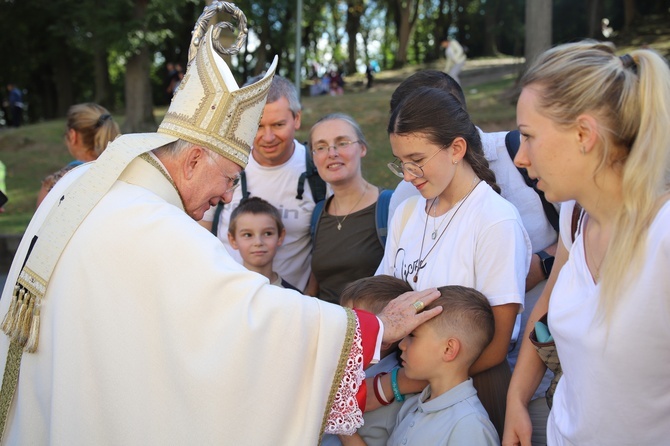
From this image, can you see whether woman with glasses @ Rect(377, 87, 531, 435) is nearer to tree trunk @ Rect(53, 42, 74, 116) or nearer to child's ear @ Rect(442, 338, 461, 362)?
child's ear @ Rect(442, 338, 461, 362)

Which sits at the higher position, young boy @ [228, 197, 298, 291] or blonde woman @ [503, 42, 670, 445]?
blonde woman @ [503, 42, 670, 445]

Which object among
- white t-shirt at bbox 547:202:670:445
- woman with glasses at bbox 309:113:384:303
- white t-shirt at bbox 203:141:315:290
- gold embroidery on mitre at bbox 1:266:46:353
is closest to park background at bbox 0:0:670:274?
white t-shirt at bbox 203:141:315:290

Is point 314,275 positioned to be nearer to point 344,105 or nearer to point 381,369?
point 381,369

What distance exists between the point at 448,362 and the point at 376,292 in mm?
460

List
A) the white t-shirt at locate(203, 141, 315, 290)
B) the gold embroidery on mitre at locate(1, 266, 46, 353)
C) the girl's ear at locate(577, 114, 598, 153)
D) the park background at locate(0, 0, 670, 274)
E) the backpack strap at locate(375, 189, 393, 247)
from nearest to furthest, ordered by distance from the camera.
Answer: the girl's ear at locate(577, 114, 598, 153) < the gold embroidery on mitre at locate(1, 266, 46, 353) < the backpack strap at locate(375, 189, 393, 247) < the white t-shirt at locate(203, 141, 315, 290) < the park background at locate(0, 0, 670, 274)

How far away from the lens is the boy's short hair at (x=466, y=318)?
304cm

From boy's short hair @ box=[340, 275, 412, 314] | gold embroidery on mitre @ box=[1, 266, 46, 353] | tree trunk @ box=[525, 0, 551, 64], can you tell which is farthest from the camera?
tree trunk @ box=[525, 0, 551, 64]

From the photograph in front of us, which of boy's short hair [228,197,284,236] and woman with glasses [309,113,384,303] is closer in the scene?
woman with glasses [309,113,384,303]

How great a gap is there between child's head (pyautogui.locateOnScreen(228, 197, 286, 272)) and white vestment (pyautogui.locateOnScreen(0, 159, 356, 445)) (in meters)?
1.82

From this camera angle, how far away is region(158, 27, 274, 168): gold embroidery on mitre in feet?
10.0

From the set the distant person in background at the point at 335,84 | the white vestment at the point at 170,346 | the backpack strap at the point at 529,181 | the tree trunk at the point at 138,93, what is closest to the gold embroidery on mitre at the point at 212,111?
the white vestment at the point at 170,346

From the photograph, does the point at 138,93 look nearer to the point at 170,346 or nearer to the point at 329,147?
the point at 329,147

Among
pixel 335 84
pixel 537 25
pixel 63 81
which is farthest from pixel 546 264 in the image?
pixel 63 81

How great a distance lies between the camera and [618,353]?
2.17m
